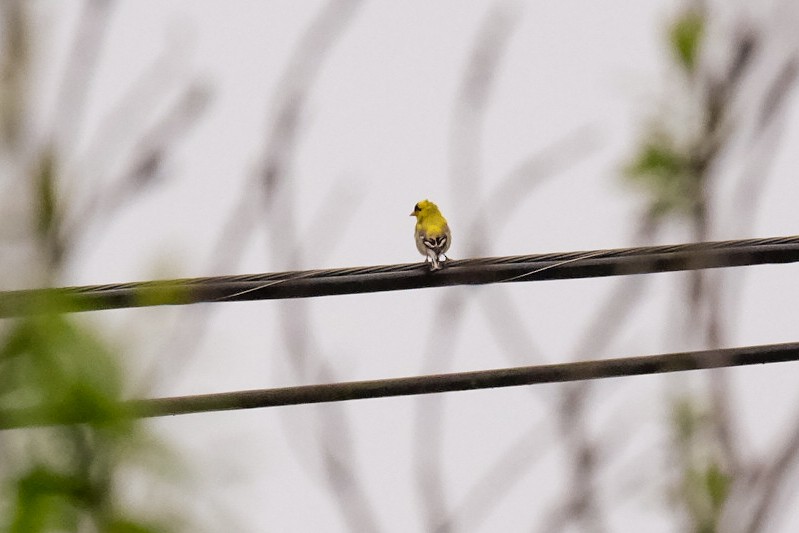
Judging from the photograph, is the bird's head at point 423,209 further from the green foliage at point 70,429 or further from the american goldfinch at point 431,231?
the green foliage at point 70,429

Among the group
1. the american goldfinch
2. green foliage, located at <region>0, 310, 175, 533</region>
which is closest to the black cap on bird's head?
the american goldfinch

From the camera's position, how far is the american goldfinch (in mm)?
8938

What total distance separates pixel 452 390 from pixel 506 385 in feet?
0.82

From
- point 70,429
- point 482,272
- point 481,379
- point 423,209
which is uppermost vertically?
point 423,209

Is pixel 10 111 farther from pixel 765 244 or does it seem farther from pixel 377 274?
pixel 765 244

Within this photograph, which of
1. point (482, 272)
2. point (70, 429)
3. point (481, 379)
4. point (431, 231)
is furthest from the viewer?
point (431, 231)

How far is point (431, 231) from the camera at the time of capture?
980cm

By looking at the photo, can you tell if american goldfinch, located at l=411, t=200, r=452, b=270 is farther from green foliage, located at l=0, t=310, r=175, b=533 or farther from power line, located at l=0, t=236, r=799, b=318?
green foliage, located at l=0, t=310, r=175, b=533

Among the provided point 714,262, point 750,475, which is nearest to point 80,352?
point 750,475

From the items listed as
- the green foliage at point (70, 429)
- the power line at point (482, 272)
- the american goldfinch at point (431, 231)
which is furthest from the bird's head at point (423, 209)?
the green foliage at point (70, 429)

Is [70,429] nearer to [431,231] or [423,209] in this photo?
[431,231]

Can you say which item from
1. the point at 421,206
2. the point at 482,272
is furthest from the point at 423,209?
the point at 482,272

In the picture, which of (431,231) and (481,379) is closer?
(481,379)

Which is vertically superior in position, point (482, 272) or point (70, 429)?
point (482, 272)
